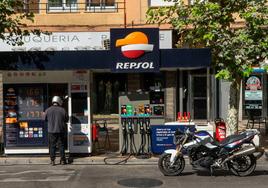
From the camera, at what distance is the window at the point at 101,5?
2012cm

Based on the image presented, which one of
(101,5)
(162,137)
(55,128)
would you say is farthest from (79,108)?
(101,5)

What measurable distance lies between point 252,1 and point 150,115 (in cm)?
405

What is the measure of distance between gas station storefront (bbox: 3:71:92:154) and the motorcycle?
3.19 meters

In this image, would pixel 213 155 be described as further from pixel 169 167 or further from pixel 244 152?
pixel 169 167

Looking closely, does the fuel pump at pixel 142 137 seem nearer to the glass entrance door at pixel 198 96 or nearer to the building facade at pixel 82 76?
the building facade at pixel 82 76

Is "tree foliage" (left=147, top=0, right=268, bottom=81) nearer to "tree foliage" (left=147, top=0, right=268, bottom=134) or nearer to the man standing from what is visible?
"tree foliage" (left=147, top=0, right=268, bottom=134)

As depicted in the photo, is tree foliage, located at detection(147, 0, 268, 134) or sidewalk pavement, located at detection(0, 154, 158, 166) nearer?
sidewalk pavement, located at detection(0, 154, 158, 166)

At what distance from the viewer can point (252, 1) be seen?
12.5m

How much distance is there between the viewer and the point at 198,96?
21766mm

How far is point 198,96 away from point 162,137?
9.60m

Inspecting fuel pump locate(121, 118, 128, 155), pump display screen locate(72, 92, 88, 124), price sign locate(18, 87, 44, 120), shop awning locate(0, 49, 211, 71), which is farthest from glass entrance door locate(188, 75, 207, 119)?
price sign locate(18, 87, 44, 120)

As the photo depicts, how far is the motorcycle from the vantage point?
9977 mm

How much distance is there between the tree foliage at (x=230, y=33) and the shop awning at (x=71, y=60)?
75 cm

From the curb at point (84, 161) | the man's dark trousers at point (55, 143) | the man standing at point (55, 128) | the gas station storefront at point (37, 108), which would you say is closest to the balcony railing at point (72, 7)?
the gas station storefront at point (37, 108)
